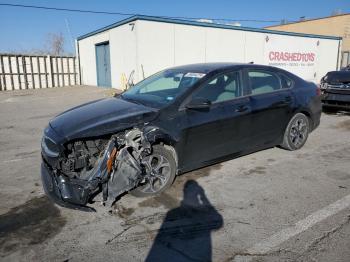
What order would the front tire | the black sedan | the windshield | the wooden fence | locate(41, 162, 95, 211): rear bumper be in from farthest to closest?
1. the wooden fence
2. the windshield
3. the front tire
4. the black sedan
5. locate(41, 162, 95, 211): rear bumper

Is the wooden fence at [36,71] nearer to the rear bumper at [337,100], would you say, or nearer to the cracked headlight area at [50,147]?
the rear bumper at [337,100]

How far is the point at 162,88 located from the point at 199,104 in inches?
41.3

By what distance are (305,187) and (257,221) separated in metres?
1.23

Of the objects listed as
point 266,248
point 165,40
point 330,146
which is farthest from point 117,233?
point 165,40

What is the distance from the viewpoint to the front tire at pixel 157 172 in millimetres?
3846

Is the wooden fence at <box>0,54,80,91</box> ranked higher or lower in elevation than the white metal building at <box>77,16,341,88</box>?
lower

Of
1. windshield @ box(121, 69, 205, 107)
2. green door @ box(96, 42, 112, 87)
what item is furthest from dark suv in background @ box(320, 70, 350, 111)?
green door @ box(96, 42, 112, 87)

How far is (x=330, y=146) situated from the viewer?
6.16 m

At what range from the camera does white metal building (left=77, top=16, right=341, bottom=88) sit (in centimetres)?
1503

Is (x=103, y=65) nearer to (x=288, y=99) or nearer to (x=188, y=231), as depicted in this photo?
(x=288, y=99)

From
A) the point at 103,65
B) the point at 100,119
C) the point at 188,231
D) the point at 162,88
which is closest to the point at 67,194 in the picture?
the point at 100,119

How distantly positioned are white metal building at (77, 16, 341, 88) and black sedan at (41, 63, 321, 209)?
10227 millimetres

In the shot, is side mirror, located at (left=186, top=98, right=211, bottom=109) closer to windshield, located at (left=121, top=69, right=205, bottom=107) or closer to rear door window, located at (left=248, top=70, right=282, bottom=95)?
windshield, located at (left=121, top=69, right=205, bottom=107)

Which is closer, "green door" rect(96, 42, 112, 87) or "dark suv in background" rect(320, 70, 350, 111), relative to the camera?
"dark suv in background" rect(320, 70, 350, 111)
